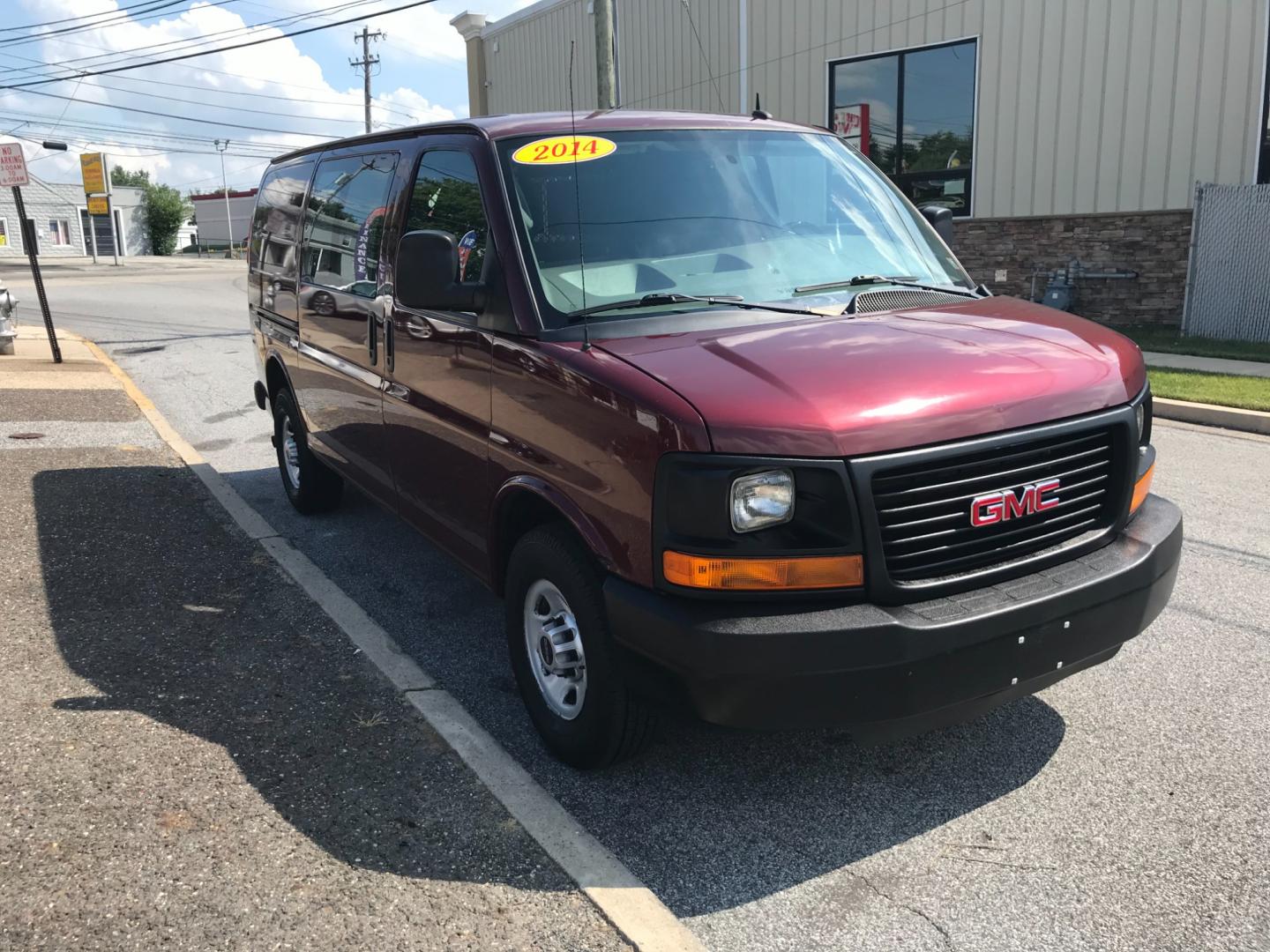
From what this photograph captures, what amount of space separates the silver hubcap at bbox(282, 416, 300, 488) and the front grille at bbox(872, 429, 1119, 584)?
4.61m

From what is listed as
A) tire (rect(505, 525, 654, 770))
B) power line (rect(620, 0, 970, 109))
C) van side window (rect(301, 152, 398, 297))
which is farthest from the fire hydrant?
tire (rect(505, 525, 654, 770))

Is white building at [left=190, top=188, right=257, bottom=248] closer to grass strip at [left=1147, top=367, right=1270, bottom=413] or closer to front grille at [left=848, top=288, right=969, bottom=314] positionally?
grass strip at [left=1147, top=367, right=1270, bottom=413]

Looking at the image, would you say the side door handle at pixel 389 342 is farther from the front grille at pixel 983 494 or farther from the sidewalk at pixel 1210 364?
the sidewalk at pixel 1210 364

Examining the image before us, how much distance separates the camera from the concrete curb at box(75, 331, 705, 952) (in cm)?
271

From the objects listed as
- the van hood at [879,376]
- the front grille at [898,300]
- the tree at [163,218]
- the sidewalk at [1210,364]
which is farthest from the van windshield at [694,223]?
the tree at [163,218]

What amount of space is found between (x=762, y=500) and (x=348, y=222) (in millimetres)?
3162

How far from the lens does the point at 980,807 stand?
3215 mm

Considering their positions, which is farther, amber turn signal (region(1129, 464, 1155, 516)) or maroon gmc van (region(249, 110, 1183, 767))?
amber turn signal (region(1129, 464, 1155, 516))

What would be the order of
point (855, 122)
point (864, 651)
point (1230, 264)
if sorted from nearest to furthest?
1. point (864, 651)
2. point (1230, 264)
3. point (855, 122)

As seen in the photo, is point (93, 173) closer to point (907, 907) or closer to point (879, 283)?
point (879, 283)

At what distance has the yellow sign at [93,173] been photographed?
5716cm

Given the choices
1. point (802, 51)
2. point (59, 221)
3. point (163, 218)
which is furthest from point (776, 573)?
point (163, 218)

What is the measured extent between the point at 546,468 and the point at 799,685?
107 cm

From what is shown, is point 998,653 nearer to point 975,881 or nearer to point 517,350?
point 975,881
